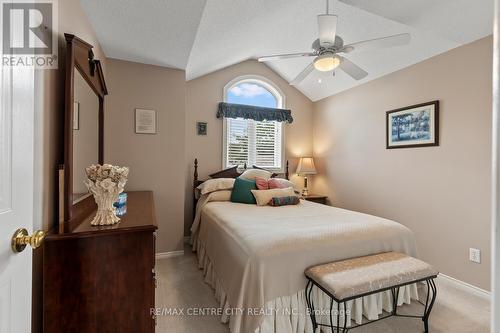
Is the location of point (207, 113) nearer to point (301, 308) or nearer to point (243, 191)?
point (243, 191)

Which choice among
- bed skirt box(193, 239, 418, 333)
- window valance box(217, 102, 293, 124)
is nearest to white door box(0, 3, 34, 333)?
bed skirt box(193, 239, 418, 333)

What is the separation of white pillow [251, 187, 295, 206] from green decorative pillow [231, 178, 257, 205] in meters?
0.07

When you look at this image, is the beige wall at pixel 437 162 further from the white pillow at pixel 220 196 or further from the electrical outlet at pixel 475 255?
the white pillow at pixel 220 196

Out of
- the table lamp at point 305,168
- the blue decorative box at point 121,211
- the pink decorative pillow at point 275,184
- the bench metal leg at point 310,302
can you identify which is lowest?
the bench metal leg at point 310,302

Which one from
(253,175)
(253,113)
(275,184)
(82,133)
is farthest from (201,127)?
(82,133)

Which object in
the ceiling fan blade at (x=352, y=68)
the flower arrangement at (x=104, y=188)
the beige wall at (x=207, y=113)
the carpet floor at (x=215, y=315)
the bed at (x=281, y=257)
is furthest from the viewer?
the beige wall at (x=207, y=113)

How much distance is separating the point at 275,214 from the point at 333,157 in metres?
2.16

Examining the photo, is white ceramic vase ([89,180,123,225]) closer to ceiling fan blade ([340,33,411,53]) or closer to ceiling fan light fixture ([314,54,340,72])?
ceiling fan light fixture ([314,54,340,72])

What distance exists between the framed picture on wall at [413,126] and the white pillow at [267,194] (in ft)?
5.05

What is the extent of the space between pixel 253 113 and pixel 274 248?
2.89 m

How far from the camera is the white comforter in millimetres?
1629

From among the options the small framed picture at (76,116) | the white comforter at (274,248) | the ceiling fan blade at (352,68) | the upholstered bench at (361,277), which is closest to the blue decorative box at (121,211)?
the small framed picture at (76,116)

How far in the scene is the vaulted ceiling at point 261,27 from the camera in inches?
79.8

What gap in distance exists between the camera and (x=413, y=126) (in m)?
3.01
